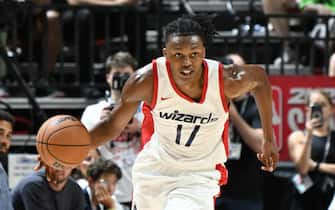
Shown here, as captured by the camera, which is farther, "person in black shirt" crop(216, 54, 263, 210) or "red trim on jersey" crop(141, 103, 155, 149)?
"person in black shirt" crop(216, 54, 263, 210)

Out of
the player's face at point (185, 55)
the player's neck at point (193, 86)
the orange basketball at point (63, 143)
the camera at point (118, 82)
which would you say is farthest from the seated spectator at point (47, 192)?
the player's face at point (185, 55)

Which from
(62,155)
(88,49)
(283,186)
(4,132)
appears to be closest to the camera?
(62,155)

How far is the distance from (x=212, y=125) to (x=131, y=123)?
1993 millimetres

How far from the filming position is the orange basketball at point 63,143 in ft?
20.4

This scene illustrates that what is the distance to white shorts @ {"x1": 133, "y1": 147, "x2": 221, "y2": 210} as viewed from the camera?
20.5 feet

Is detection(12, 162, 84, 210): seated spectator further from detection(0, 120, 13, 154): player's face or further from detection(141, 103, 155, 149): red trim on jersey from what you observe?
detection(141, 103, 155, 149): red trim on jersey

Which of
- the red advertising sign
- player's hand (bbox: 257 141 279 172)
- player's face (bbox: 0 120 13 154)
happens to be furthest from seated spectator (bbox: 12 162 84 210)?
the red advertising sign

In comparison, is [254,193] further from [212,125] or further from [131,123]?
[212,125]

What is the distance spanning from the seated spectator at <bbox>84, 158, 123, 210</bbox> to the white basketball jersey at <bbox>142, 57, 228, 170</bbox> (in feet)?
4.83

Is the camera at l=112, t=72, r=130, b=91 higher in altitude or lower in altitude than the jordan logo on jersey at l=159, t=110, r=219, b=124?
lower

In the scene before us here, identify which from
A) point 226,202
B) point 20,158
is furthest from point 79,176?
point 226,202

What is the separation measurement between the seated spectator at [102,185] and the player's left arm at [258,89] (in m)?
1.73

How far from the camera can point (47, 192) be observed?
285 inches

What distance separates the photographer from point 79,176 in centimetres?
847
